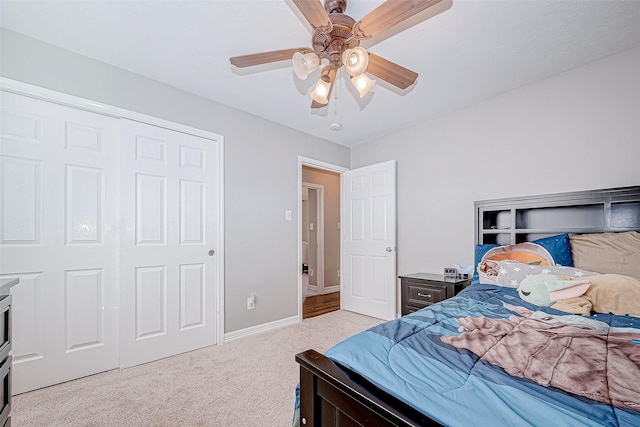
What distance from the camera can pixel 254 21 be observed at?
1.86 meters

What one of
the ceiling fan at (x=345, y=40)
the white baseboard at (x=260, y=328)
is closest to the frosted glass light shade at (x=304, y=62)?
the ceiling fan at (x=345, y=40)

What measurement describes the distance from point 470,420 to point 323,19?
66.0 inches

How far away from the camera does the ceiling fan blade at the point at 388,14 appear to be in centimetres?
127

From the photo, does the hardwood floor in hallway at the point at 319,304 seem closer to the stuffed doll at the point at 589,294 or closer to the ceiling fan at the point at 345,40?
the stuffed doll at the point at 589,294

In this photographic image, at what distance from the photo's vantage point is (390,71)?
1.75 metres

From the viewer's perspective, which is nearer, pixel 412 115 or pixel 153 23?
pixel 153 23

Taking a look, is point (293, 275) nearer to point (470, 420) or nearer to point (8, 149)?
point (8, 149)

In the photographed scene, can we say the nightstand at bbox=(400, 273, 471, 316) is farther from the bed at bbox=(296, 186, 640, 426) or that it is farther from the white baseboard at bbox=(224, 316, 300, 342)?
the white baseboard at bbox=(224, 316, 300, 342)

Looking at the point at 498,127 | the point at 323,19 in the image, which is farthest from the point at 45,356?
the point at 498,127

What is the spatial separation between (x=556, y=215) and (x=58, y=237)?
13.6 feet

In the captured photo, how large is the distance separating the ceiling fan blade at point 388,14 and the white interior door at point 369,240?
2.41 metres

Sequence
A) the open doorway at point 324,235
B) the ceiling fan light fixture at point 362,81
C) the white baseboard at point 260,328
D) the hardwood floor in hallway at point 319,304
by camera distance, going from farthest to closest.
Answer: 1. the open doorway at point 324,235
2. the hardwood floor in hallway at point 319,304
3. the white baseboard at point 260,328
4. the ceiling fan light fixture at point 362,81

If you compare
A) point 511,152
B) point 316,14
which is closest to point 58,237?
point 316,14

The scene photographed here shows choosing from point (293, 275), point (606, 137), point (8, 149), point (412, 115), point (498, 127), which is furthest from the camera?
point (293, 275)
